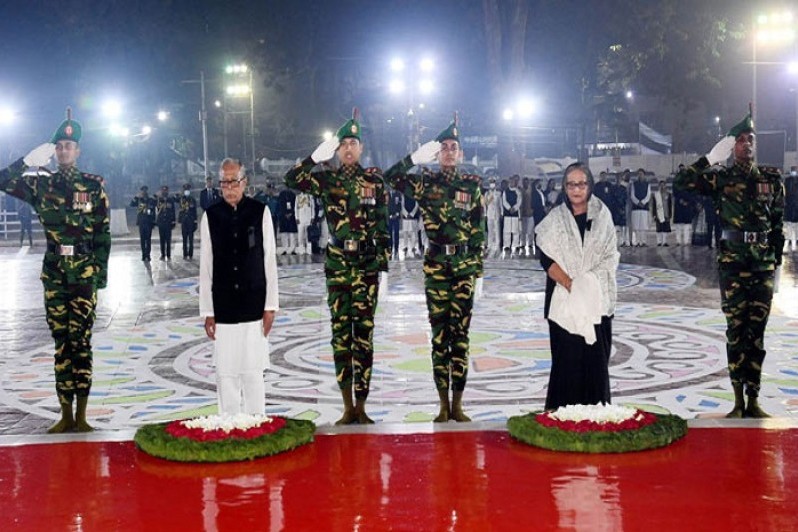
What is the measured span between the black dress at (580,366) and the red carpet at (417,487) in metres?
0.57

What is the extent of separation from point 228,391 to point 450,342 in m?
1.56

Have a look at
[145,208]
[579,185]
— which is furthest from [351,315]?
[145,208]

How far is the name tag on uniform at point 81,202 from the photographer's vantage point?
7.45 m

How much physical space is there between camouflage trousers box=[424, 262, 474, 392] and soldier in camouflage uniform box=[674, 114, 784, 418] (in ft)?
5.91

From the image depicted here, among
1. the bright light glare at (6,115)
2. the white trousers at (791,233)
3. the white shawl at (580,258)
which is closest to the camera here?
the white shawl at (580,258)

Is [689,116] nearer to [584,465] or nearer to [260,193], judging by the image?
[260,193]

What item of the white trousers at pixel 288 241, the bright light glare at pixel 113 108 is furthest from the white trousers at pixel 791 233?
the bright light glare at pixel 113 108

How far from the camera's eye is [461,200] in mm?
7613

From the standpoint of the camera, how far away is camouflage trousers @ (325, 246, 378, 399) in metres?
7.39

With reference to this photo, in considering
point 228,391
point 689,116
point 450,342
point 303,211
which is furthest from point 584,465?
point 689,116

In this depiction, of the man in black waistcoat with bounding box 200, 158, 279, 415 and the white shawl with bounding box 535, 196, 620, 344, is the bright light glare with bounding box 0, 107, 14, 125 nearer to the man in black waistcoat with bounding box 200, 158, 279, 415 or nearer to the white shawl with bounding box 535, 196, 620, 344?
the man in black waistcoat with bounding box 200, 158, 279, 415

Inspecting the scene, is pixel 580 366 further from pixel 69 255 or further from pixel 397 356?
pixel 397 356

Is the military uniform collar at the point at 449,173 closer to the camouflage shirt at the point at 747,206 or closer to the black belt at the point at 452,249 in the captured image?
the black belt at the point at 452,249

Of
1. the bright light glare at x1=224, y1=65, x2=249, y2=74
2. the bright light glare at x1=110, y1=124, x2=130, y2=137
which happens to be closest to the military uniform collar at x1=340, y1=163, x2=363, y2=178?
the bright light glare at x1=224, y1=65, x2=249, y2=74
